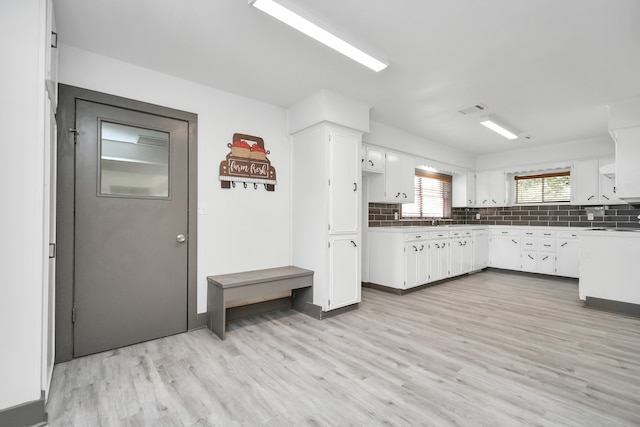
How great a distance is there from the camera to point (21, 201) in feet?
5.58

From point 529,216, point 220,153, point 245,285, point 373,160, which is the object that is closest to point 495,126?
point 373,160

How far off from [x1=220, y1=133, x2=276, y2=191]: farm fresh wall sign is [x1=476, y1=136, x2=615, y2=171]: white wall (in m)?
5.35

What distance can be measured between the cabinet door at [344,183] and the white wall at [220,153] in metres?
0.68

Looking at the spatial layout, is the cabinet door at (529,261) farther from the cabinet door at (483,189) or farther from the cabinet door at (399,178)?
the cabinet door at (399,178)

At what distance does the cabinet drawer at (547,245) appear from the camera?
5.71 meters

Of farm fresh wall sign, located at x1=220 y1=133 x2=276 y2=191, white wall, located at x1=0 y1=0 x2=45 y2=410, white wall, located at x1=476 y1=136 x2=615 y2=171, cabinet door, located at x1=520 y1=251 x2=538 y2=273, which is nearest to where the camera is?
white wall, located at x1=0 y1=0 x2=45 y2=410

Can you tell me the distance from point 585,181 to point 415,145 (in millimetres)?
3231

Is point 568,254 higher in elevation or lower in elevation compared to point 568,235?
lower

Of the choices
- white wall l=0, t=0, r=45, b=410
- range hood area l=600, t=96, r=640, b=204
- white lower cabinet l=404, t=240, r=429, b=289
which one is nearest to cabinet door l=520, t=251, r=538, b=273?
range hood area l=600, t=96, r=640, b=204

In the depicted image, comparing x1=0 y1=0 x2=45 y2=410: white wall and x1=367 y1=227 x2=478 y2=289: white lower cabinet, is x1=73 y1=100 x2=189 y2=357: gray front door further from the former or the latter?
x1=367 y1=227 x2=478 y2=289: white lower cabinet

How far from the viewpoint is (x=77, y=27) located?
2285mm

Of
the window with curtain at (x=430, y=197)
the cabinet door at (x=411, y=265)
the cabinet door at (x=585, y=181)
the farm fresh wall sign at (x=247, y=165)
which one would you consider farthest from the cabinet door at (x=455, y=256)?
the farm fresh wall sign at (x=247, y=165)

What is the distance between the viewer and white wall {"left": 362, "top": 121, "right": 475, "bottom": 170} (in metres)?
4.71

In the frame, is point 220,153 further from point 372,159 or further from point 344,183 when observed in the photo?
point 372,159
